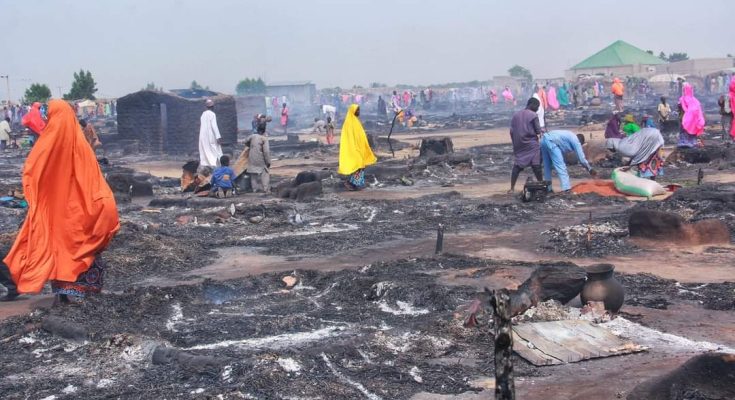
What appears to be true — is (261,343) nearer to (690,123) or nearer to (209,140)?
(209,140)

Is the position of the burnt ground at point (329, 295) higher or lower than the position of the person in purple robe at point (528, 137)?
lower

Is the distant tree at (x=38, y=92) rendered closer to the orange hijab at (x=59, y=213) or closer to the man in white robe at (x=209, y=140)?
the man in white robe at (x=209, y=140)

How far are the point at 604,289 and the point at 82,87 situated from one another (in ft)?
126

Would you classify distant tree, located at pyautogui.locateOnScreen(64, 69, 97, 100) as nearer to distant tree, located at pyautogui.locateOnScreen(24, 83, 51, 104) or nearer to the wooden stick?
distant tree, located at pyautogui.locateOnScreen(24, 83, 51, 104)

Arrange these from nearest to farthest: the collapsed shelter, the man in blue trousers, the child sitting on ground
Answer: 1. the man in blue trousers
2. the child sitting on ground
3. the collapsed shelter

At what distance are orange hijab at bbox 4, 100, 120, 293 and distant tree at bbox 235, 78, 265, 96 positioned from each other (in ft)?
194

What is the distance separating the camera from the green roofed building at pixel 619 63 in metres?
66.1

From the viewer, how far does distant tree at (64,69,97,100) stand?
136ft

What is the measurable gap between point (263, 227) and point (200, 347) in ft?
19.9

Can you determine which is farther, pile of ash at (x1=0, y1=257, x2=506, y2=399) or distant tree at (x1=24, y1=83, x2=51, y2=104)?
distant tree at (x1=24, y1=83, x2=51, y2=104)

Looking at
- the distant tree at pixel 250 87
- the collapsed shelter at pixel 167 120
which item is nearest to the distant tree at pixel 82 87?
the collapsed shelter at pixel 167 120

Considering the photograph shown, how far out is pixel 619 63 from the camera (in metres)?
68.3

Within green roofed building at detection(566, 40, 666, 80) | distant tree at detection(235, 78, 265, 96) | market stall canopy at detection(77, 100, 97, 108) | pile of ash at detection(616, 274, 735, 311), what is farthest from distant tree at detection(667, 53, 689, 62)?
pile of ash at detection(616, 274, 735, 311)

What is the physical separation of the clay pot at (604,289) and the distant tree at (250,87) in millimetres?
60478
